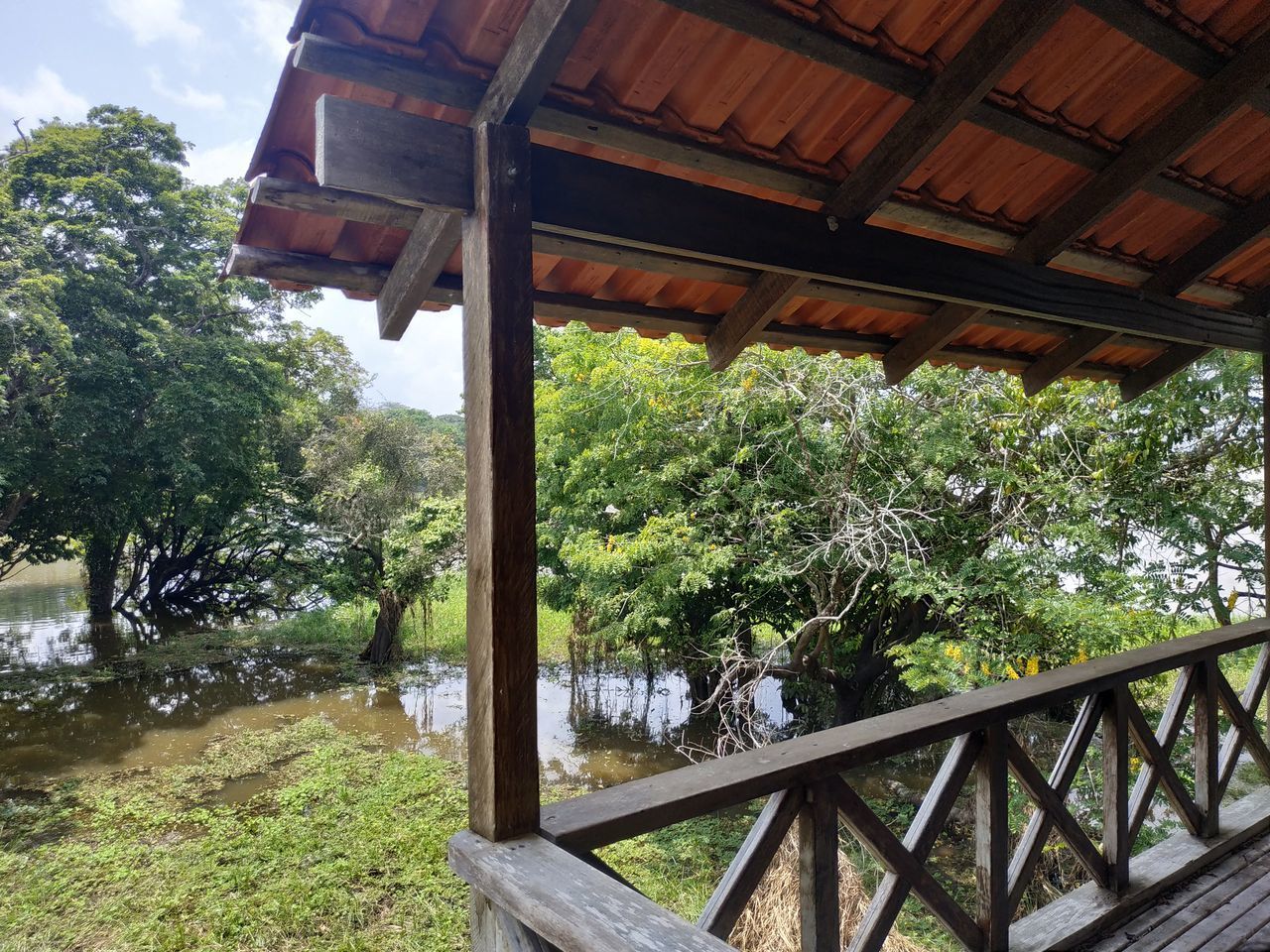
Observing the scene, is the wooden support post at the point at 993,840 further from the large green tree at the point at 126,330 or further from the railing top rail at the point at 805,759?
the large green tree at the point at 126,330

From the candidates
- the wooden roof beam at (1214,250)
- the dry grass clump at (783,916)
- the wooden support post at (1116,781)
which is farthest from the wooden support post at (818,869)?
the dry grass clump at (783,916)

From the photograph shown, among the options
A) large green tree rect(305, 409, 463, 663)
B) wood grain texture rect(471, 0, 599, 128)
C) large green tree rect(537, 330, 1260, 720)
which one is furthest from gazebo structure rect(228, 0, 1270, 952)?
large green tree rect(305, 409, 463, 663)

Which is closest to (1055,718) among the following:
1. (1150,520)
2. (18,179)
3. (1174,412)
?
(1150,520)

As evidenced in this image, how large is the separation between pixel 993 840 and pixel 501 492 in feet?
4.94

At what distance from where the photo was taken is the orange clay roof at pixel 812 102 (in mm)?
1193

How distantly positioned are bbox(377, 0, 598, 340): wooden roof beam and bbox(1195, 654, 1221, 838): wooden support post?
2.58m

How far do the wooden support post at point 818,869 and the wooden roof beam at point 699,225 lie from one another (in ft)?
3.54

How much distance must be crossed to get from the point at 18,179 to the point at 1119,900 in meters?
13.9

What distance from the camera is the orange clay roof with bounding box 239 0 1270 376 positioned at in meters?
1.19

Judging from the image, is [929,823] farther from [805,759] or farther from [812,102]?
[812,102]

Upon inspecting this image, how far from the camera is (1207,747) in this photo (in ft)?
8.02

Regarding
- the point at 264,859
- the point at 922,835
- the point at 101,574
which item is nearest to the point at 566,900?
the point at 922,835

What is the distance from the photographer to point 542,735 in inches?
328

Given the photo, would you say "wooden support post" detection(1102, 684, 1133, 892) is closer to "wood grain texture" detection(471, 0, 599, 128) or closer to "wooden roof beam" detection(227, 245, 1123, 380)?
"wooden roof beam" detection(227, 245, 1123, 380)
